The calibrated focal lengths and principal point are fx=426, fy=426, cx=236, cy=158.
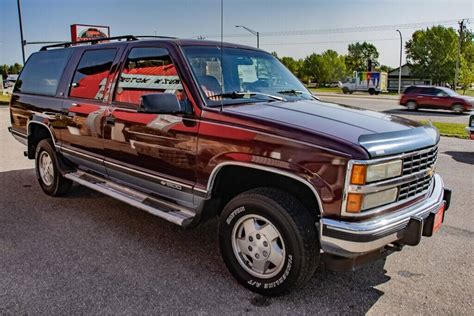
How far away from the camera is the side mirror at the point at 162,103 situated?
3.41 meters

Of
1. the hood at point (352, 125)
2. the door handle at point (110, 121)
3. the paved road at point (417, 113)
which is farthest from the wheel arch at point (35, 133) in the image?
the paved road at point (417, 113)

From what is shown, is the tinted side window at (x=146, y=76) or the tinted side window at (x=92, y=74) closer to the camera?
the tinted side window at (x=146, y=76)

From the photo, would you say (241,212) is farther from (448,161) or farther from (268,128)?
(448,161)

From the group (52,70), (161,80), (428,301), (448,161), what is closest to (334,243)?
(428,301)

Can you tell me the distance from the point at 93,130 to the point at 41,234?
3.94 feet

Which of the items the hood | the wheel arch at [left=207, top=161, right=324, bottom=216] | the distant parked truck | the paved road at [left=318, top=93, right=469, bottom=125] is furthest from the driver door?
the distant parked truck

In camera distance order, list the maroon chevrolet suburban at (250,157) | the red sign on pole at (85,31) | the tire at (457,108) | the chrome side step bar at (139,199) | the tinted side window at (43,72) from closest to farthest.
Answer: the maroon chevrolet suburban at (250,157) → the chrome side step bar at (139,199) → the tinted side window at (43,72) → the tire at (457,108) → the red sign on pole at (85,31)

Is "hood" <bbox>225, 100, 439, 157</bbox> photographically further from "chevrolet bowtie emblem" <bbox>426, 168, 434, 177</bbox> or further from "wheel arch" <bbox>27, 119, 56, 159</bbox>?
"wheel arch" <bbox>27, 119, 56, 159</bbox>

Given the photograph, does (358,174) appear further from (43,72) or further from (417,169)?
(43,72)

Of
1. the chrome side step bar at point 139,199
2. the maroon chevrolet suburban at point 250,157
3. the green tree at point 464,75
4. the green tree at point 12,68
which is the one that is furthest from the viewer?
the green tree at point 12,68

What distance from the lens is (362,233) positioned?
271cm

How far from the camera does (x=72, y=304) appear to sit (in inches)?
121

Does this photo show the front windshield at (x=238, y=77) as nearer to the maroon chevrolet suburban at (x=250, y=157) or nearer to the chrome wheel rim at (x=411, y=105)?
the maroon chevrolet suburban at (x=250, y=157)

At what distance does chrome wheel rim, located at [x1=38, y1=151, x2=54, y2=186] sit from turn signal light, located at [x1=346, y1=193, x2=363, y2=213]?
13.8ft
